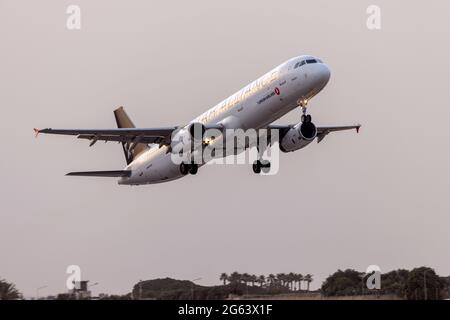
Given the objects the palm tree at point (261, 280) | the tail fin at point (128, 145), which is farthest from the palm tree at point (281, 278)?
the tail fin at point (128, 145)

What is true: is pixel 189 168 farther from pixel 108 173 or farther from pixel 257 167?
pixel 108 173

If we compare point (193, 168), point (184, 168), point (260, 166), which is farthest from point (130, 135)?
point (260, 166)

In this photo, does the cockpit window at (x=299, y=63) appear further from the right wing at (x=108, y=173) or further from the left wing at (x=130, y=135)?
the right wing at (x=108, y=173)

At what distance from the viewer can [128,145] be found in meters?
80.2

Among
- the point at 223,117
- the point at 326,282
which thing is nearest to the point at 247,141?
the point at 223,117

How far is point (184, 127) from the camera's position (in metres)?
66.9

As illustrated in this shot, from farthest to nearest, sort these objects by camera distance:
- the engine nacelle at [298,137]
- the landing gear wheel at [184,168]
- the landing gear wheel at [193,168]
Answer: the landing gear wheel at [184,168], the landing gear wheel at [193,168], the engine nacelle at [298,137]

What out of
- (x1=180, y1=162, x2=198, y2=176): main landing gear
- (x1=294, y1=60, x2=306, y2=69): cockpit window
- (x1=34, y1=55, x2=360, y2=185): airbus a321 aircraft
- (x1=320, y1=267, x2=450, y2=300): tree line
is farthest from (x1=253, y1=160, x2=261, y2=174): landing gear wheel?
(x1=320, y1=267, x2=450, y2=300): tree line

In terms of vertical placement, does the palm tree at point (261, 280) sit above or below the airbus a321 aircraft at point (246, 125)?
below

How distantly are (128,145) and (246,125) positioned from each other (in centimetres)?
1957

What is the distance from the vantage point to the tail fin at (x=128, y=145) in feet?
A: 259

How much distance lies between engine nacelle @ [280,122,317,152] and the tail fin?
12.5m
